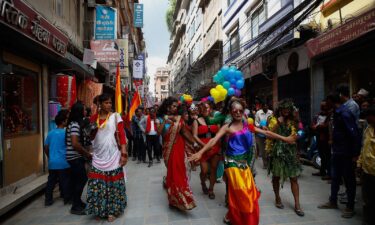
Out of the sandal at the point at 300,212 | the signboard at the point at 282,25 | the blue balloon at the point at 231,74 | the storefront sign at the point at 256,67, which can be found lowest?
the sandal at the point at 300,212

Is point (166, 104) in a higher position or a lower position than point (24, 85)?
lower

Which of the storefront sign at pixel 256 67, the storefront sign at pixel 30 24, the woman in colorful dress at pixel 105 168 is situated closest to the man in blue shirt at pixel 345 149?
the woman in colorful dress at pixel 105 168

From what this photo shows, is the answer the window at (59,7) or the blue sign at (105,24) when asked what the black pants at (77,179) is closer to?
the window at (59,7)

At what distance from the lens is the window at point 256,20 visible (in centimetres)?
1312

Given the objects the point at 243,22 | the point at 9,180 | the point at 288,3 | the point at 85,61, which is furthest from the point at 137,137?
the point at 243,22

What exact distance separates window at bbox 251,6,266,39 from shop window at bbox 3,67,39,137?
10208 mm

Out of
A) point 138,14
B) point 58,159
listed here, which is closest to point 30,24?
point 58,159

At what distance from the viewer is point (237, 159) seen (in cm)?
348

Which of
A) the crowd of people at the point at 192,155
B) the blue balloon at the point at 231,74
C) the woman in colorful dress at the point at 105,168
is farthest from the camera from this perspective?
the blue balloon at the point at 231,74

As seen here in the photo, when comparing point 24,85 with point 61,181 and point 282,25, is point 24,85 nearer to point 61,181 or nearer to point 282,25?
point 61,181

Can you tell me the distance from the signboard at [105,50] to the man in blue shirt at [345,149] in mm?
7089

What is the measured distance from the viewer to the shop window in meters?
5.68

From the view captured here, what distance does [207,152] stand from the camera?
5.42 meters

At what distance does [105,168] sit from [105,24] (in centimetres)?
762
